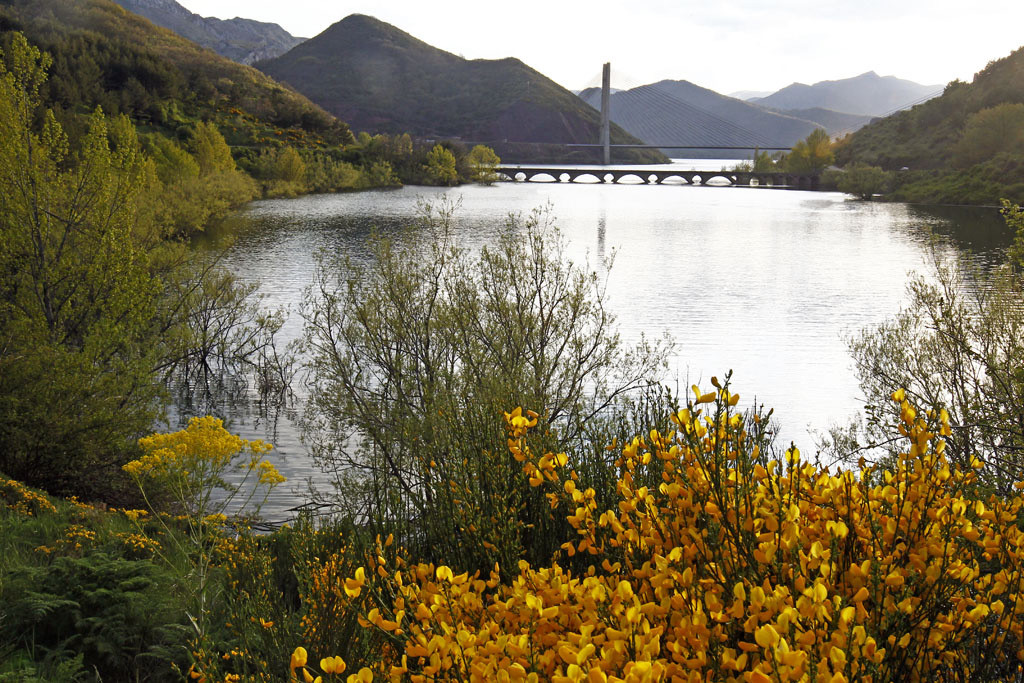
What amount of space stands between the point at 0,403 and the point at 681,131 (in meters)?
171

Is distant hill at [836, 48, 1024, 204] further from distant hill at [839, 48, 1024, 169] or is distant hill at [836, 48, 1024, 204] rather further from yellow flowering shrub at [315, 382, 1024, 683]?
yellow flowering shrub at [315, 382, 1024, 683]

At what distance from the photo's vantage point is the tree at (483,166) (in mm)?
102500

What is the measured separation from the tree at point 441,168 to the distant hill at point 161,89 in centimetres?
1421

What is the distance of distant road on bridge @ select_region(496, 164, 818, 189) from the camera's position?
111 metres

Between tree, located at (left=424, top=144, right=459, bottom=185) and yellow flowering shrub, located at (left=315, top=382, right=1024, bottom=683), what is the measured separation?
97.8 metres

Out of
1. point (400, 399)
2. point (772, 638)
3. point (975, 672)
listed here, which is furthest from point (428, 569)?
point (400, 399)

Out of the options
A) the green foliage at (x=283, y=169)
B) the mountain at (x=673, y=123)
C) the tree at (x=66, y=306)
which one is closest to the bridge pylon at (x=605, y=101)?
the mountain at (x=673, y=123)

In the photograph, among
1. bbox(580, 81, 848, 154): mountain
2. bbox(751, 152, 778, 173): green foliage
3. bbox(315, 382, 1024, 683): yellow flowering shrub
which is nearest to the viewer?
bbox(315, 382, 1024, 683): yellow flowering shrub

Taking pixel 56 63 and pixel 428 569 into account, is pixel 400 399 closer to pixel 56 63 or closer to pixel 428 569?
pixel 428 569

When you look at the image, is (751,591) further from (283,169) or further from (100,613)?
(283,169)

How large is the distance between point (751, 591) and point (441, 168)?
99.1 meters

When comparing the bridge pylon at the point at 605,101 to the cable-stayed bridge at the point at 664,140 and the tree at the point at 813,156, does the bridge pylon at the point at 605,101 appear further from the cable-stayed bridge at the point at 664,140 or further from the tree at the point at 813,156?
the tree at the point at 813,156

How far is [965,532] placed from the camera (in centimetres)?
240

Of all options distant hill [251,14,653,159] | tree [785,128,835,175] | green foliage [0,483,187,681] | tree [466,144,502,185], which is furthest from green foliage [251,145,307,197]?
distant hill [251,14,653,159]
